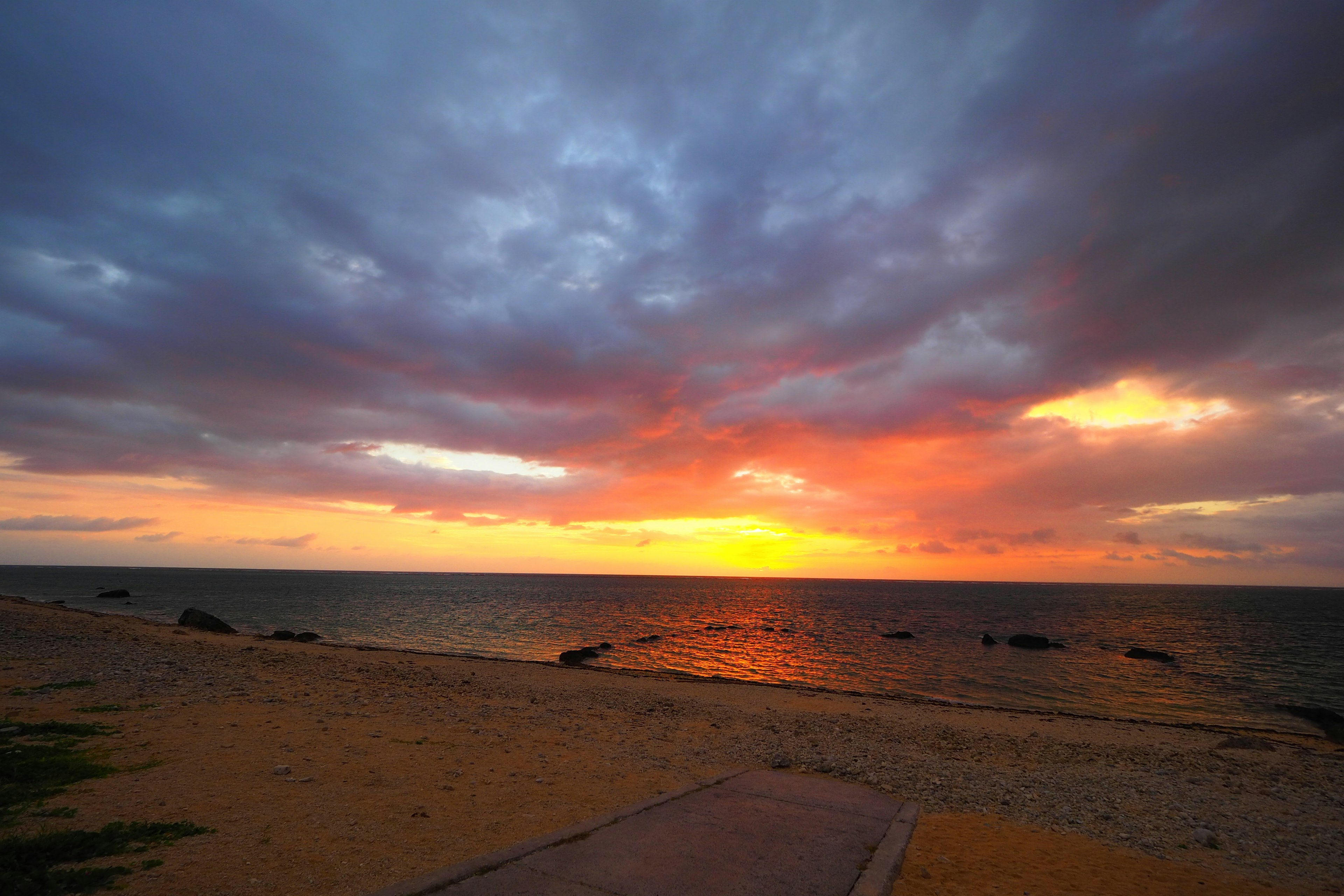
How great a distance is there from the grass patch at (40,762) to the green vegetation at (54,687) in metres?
3.73

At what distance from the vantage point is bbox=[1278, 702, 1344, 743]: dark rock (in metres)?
23.5

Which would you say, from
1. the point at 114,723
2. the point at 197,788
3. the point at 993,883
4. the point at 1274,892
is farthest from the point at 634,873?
the point at 114,723

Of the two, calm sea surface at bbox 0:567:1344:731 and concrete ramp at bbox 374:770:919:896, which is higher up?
concrete ramp at bbox 374:770:919:896

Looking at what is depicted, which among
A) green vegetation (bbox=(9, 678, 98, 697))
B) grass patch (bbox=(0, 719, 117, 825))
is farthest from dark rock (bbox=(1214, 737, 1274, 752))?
green vegetation (bbox=(9, 678, 98, 697))

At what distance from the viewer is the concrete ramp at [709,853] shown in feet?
20.0

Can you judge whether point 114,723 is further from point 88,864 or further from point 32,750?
point 88,864

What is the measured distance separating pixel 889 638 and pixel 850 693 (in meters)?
34.5

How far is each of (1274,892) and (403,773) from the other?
1241 centimetres

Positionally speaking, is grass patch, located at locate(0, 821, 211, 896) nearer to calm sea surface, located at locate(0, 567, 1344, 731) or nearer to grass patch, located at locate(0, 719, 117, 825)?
grass patch, located at locate(0, 719, 117, 825)

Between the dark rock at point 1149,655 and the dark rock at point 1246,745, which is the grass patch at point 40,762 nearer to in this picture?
the dark rock at point 1246,745

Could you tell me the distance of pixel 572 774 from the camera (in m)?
10.7

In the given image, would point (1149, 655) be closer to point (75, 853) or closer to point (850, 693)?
point (850, 693)

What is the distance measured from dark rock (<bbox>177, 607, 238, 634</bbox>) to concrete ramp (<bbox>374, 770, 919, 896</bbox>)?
135 ft

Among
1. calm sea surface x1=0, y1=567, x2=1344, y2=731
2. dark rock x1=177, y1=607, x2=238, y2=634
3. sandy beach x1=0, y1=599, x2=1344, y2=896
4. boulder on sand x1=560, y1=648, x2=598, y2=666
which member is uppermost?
sandy beach x1=0, y1=599, x2=1344, y2=896
